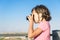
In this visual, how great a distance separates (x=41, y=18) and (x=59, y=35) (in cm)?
50

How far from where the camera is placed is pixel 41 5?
49.1 feet

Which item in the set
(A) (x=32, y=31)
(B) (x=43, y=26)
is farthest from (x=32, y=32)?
(B) (x=43, y=26)

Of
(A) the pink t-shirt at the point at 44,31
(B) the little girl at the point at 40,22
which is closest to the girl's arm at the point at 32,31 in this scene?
(B) the little girl at the point at 40,22

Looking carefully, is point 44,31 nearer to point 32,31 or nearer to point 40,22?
point 40,22

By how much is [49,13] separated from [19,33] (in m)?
0.73

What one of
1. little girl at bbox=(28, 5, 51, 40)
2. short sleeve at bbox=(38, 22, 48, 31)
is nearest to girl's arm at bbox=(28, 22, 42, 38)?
little girl at bbox=(28, 5, 51, 40)

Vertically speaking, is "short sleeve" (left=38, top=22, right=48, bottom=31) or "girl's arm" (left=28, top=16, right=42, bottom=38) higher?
"short sleeve" (left=38, top=22, right=48, bottom=31)

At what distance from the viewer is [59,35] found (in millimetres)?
14898

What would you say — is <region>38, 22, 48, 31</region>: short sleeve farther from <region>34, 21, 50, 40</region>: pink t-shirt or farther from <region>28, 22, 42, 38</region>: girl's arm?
<region>28, 22, 42, 38</region>: girl's arm

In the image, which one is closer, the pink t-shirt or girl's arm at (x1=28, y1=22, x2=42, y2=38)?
girl's arm at (x1=28, y1=22, x2=42, y2=38)

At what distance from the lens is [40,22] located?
14781 millimetres

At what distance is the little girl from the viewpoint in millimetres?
14656

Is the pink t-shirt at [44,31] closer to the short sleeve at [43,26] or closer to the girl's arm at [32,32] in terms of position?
the short sleeve at [43,26]

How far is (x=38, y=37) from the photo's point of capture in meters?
14.8
